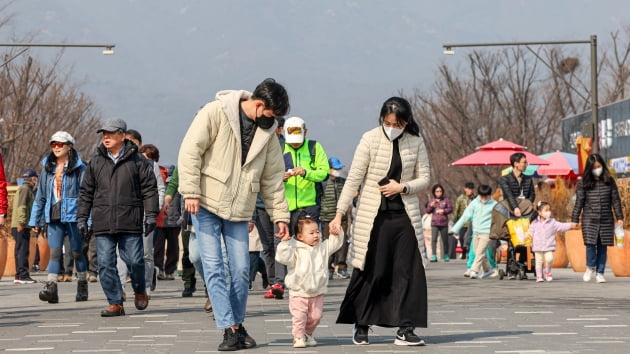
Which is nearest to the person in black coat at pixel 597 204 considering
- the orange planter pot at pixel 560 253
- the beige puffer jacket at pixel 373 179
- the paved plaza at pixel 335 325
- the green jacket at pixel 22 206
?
the paved plaza at pixel 335 325

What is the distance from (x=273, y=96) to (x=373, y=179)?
1.13 meters

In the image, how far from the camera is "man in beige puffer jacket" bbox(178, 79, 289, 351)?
9.75 metres

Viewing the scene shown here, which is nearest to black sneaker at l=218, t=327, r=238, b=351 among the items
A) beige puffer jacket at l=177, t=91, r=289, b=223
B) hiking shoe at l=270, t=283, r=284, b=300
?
beige puffer jacket at l=177, t=91, r=289, b=223

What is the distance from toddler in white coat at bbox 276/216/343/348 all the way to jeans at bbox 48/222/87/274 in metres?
5.62

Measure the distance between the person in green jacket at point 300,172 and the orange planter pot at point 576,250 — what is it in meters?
8.53

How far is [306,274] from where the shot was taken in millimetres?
9953

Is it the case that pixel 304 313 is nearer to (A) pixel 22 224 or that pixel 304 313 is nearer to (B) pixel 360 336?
(B) pixel 360 336

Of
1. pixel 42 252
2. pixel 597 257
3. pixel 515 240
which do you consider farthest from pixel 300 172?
pixel 42 252

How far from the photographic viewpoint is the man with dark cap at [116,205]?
13.0 metres

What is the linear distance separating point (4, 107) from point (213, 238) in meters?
42.2

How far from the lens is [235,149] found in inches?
391

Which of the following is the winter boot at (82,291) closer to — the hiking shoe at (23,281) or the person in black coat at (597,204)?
the hiking shoe at (23,281)

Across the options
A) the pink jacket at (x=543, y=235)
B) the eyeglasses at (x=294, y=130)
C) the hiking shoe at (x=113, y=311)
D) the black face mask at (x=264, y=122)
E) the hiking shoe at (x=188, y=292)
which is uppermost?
the eyeglasses at (x=294, y=130)

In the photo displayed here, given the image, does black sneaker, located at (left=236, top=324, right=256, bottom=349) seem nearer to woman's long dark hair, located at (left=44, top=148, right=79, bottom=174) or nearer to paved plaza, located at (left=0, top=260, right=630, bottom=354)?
paved plaza, located at (left=0, top=260, right=630, bottom=354)
